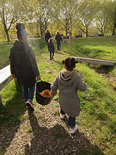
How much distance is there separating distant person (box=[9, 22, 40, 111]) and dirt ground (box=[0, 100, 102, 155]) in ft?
2.06

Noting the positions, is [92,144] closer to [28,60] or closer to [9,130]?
[9,130]

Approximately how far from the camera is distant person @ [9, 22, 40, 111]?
284 centimetres

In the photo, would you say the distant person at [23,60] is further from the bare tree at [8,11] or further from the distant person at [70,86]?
the bare tree at [8,11]

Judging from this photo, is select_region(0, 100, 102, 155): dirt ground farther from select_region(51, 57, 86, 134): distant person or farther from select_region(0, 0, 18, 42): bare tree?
select_region(0, 0, 18, 42): bare tree

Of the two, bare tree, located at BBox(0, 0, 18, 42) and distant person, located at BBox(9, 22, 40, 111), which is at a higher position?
bare tree, located at BBox(0, 0, 18, 42)

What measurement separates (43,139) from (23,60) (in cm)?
201

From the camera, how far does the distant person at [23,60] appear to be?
9.32 ft

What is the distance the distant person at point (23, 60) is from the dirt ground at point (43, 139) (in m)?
0.63

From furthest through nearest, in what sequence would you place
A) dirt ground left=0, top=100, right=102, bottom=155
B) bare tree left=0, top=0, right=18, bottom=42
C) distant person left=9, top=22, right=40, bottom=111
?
bare tree left=0, top=0, right=18, bottom=42 → distant person left=9, top=22, right=40, bottom=111 → dirt ground left=0, top=100, right=102, bottom=155

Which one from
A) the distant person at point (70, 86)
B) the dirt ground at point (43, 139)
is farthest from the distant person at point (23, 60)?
the distant person at point (70, 86)

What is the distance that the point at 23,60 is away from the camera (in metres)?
2.95

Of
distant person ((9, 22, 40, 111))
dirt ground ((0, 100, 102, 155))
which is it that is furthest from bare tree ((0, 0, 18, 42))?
dirt ground ((0, 100, 102, 155))

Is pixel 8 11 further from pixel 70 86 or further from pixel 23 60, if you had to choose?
pixel 70 86

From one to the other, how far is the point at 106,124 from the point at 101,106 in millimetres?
905
